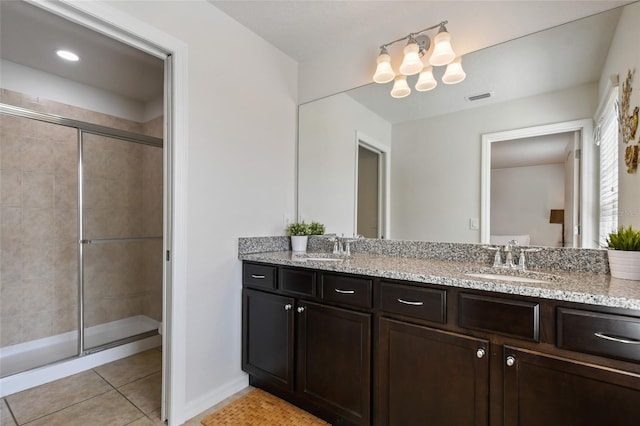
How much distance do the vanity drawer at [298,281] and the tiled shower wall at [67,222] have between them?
6.55ft

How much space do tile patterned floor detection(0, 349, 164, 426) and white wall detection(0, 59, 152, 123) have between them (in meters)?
2.43

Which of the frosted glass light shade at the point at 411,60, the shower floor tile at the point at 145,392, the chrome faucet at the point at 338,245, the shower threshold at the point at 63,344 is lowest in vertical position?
the shower floor tile at the point at 145,392

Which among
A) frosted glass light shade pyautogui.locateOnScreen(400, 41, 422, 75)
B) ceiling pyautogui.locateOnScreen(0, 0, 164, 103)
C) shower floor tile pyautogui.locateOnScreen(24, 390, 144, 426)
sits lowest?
shower floor tile pyautogui.locateOnScreen(24, 390, 144, 426)

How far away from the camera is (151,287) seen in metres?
3.27

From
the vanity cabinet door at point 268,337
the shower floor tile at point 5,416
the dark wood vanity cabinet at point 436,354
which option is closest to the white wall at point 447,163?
the dark wood vanity cabinet at point 436,354

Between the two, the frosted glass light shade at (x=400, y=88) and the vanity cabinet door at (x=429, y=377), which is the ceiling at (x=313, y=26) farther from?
the vanity cabinet door at (x=429, y=377)

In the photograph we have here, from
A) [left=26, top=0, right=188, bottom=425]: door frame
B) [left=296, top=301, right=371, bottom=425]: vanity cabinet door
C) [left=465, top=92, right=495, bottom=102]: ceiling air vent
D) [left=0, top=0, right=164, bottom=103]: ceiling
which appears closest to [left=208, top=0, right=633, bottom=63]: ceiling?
[left=465, top=92, right=495, bottom=102]: ceiling air vent

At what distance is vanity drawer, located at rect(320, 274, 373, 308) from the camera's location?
5.04ft

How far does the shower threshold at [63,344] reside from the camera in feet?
7.58

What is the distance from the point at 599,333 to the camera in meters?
1.01

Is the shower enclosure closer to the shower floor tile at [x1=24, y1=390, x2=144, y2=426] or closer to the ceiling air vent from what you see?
the shower floor tile at [x1=24, y1=390, x2=144, y2=426]

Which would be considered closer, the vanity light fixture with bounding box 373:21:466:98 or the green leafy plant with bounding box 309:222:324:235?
the vanity light fixture with bounding box 373:21:466:98

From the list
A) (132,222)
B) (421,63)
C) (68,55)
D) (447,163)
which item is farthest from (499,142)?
(132,222)

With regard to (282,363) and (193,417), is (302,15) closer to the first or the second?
(282,363)
